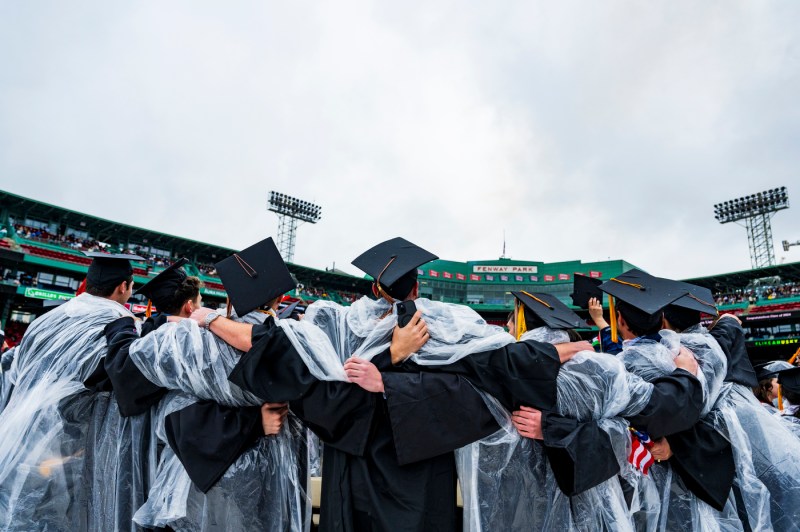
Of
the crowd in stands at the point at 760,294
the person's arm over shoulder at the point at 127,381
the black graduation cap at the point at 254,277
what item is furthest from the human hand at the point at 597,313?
the crowd in stands at the point at 760,294

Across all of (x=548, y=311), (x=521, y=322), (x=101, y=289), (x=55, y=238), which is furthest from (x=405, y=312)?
(x=55, y=238)

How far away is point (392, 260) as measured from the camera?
273cm

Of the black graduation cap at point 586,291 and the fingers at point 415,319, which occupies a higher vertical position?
the black graduation cap at point 586,291

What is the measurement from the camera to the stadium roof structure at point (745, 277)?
35.8 m

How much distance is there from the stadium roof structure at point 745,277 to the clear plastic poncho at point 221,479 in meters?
41.3

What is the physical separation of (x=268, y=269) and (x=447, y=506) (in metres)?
1.61

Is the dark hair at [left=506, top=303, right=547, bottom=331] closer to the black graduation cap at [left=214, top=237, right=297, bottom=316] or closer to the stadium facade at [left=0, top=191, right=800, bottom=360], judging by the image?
the black graduation cap at [left=214, top=237, right=297, bottom=316]

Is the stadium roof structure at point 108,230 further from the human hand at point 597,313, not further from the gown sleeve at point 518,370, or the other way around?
the gown sleeve at point 518,370

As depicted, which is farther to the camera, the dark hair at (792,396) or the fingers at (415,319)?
the dark hair at (792,396)

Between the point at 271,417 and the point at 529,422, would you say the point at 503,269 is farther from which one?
the point at 271,417

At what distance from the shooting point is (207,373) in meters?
2.42

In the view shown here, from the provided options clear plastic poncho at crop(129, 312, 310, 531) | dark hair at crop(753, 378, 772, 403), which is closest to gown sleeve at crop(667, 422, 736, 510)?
clear plastic poncho at crop(129, 312, 310, 531)

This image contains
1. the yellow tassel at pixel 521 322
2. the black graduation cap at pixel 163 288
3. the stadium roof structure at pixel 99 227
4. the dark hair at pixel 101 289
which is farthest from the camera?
the stadium roof structure at pixel 99 227

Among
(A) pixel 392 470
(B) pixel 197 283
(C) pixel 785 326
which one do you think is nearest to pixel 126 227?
(B) pixel 197 283
